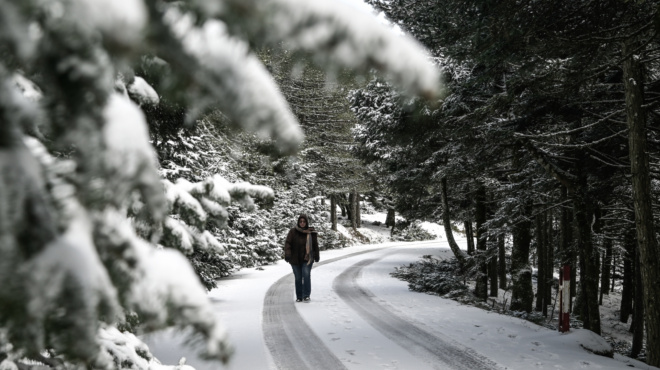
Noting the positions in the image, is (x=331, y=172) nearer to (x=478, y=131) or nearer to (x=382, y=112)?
(x=382, y=112)

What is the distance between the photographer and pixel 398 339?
21.8 ft

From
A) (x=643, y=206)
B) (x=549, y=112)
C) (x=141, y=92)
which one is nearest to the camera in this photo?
(x=141, y=92)

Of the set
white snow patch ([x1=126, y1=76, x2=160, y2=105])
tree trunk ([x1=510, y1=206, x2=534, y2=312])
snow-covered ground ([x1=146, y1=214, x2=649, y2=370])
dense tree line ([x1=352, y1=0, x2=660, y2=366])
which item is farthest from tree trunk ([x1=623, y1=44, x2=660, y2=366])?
white snow patch ([x1=126, y1=76, x2=160, y2=105])

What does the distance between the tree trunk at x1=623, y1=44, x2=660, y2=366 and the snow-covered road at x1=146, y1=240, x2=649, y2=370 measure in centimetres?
85

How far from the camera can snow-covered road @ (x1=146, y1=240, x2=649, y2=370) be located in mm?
5582

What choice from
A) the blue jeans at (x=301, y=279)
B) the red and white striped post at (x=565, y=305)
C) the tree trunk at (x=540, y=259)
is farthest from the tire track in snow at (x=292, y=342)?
the tree trunk at (x=540, y=259)

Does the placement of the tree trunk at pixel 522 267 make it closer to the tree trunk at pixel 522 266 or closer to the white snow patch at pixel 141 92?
the tree trunk at pixel 522 266

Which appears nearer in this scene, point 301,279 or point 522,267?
point 301,279

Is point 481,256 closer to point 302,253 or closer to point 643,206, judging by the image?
point 302,253

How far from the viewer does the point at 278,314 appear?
822 cm

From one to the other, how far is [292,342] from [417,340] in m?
1.87

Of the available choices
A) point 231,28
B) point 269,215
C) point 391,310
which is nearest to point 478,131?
point 391,310

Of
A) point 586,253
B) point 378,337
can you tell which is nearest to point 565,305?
point 586,253

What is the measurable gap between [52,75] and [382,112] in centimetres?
1122
